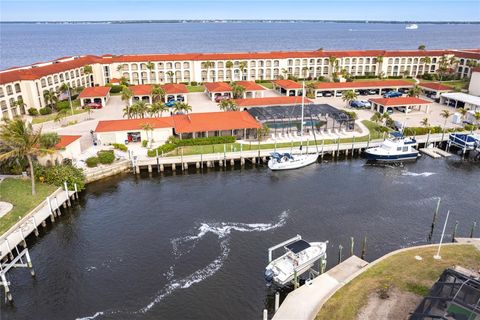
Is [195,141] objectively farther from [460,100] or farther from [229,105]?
[460,100]

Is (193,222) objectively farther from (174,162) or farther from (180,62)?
(180,62)

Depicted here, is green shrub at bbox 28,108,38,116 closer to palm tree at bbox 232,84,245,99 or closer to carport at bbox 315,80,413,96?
palm tree at bbox 232,84,245,99

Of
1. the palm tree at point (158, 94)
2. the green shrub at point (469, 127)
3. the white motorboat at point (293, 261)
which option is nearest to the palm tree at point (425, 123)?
the green shrub at point (469, 127)

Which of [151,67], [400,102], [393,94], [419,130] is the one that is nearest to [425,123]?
[419,130]

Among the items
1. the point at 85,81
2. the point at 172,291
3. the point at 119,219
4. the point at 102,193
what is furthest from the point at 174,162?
the point at 85,81

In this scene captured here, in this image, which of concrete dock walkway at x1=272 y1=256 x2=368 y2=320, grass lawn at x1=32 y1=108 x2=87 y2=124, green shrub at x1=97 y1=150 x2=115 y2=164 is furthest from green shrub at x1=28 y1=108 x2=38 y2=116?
concrete dock walkway at x1=272 y1=256 x2=368 y2=320
